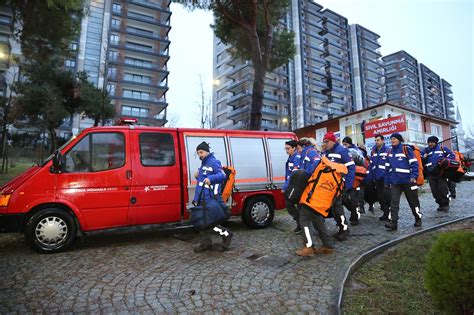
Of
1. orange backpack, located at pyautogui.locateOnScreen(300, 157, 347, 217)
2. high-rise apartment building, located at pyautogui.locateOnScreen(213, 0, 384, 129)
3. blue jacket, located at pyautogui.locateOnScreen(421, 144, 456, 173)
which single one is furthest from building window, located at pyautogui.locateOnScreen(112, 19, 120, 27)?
orange backpack, located at pyautogui.locateOnScreen(300, 157, 347, 217)

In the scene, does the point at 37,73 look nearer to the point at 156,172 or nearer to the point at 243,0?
the point at 243,0

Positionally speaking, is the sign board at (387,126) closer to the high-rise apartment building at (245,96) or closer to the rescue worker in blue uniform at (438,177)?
the rescue worker in blue uniform at (438,177)

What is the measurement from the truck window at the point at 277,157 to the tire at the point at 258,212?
63 cm

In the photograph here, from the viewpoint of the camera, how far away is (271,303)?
120 inches

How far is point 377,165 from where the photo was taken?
7398 mm

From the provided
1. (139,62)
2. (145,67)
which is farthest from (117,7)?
(145,67)

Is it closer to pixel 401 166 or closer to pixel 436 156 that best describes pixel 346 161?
pixel 401 166

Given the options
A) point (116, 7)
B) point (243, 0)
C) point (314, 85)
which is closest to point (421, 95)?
point (314, 85)

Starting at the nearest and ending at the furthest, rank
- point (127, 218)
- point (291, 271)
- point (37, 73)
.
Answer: point (291, 271)
point (127, 218)
point (37, 73)

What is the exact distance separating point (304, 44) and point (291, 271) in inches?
2576

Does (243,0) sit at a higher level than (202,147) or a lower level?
higher

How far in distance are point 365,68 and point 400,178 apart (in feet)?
257

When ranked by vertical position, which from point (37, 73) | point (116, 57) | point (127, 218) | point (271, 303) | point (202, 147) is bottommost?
point (271, 303)

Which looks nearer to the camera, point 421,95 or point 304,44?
point 304,44
